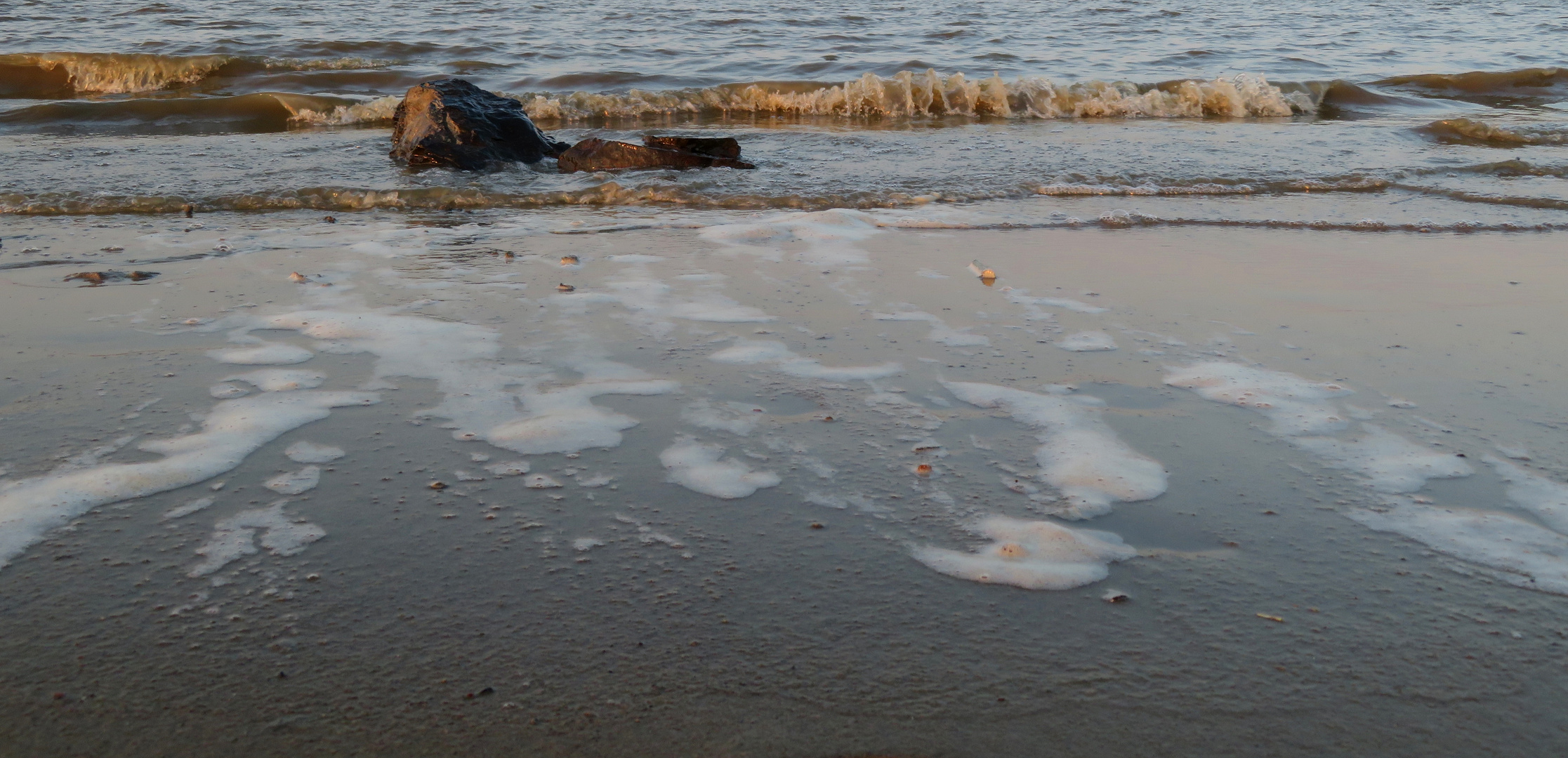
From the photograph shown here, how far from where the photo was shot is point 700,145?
6.48 m

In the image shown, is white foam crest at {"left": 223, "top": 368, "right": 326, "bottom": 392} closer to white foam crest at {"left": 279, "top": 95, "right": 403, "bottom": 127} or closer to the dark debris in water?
the dark debris in water

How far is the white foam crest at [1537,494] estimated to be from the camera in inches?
84.0

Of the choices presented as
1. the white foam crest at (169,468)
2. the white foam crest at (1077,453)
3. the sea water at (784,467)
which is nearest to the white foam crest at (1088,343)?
the sea water at (784,467)

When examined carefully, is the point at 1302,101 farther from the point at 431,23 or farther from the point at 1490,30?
the point at 431,23

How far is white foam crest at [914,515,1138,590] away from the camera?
6.24 feet

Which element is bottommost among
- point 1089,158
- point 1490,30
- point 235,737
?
point 235,737

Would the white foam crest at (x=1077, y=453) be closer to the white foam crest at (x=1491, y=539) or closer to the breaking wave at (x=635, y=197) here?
the white foam crest at (x=1491, y=539)

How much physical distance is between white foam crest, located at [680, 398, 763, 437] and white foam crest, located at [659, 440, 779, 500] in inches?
4.3

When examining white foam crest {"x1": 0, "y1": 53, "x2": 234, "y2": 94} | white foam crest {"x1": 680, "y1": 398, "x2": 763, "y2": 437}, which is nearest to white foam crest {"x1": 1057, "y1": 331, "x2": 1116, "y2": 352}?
white foam crest {"x1": 680, "y1": 398, "x2": 763, "y2": 437}

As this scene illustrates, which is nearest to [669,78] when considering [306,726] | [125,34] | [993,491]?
[125,34]

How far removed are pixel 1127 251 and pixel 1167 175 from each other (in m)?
1.96

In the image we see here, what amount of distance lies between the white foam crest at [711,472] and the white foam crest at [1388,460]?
119 centimetres

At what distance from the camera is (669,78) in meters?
10.9

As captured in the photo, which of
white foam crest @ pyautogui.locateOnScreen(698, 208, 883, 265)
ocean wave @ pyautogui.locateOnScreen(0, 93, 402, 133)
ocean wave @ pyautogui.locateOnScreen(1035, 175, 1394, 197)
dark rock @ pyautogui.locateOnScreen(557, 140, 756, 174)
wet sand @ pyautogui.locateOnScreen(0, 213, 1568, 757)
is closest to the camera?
wet sand @ pyautogui.locateOnScreen(0, 213, 1568, 757)
